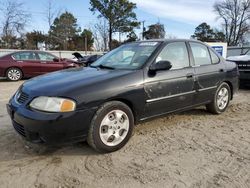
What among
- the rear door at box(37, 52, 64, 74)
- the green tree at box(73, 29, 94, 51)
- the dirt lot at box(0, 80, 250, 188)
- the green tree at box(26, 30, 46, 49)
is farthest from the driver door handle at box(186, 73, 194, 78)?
the green tree at box(73, 29, 94, 51)

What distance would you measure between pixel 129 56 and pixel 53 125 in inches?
77.5

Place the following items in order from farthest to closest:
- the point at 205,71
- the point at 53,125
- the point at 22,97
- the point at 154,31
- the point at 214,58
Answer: the point at 154,31, the point at 214,58, the point at 205,71, the point at 22,97, the point at 53,125

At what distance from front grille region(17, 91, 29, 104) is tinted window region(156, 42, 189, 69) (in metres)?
2.06

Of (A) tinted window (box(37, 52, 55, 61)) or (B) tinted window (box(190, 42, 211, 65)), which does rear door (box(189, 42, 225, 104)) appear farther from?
(A) tinted window (box(37, 52, 55, 61))

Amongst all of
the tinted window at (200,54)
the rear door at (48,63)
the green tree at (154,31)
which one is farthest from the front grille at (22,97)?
the green tree at (154,31)

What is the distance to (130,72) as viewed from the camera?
Answer: 4.30 meters

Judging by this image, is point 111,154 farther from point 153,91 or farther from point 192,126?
point 192,126

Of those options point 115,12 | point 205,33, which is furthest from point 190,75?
point 205,33

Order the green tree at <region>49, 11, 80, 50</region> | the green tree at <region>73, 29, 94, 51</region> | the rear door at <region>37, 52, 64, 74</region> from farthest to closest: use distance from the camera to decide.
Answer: the green tree at <region>73, 29, 94, 51</region>, the green tree at <region>49, 11, 80, 50</region>, the rear door at <region>37, 52, 64, 74</region>

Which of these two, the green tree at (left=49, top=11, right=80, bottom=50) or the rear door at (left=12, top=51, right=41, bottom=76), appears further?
the green tree at (left=49, top=11, right=80, bottom=50)

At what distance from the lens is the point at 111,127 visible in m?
3.99

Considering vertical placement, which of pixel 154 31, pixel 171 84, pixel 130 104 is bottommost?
pixel 130 104

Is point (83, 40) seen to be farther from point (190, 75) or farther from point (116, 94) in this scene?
point (116, 94)

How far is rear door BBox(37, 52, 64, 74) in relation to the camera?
13.0 meters
